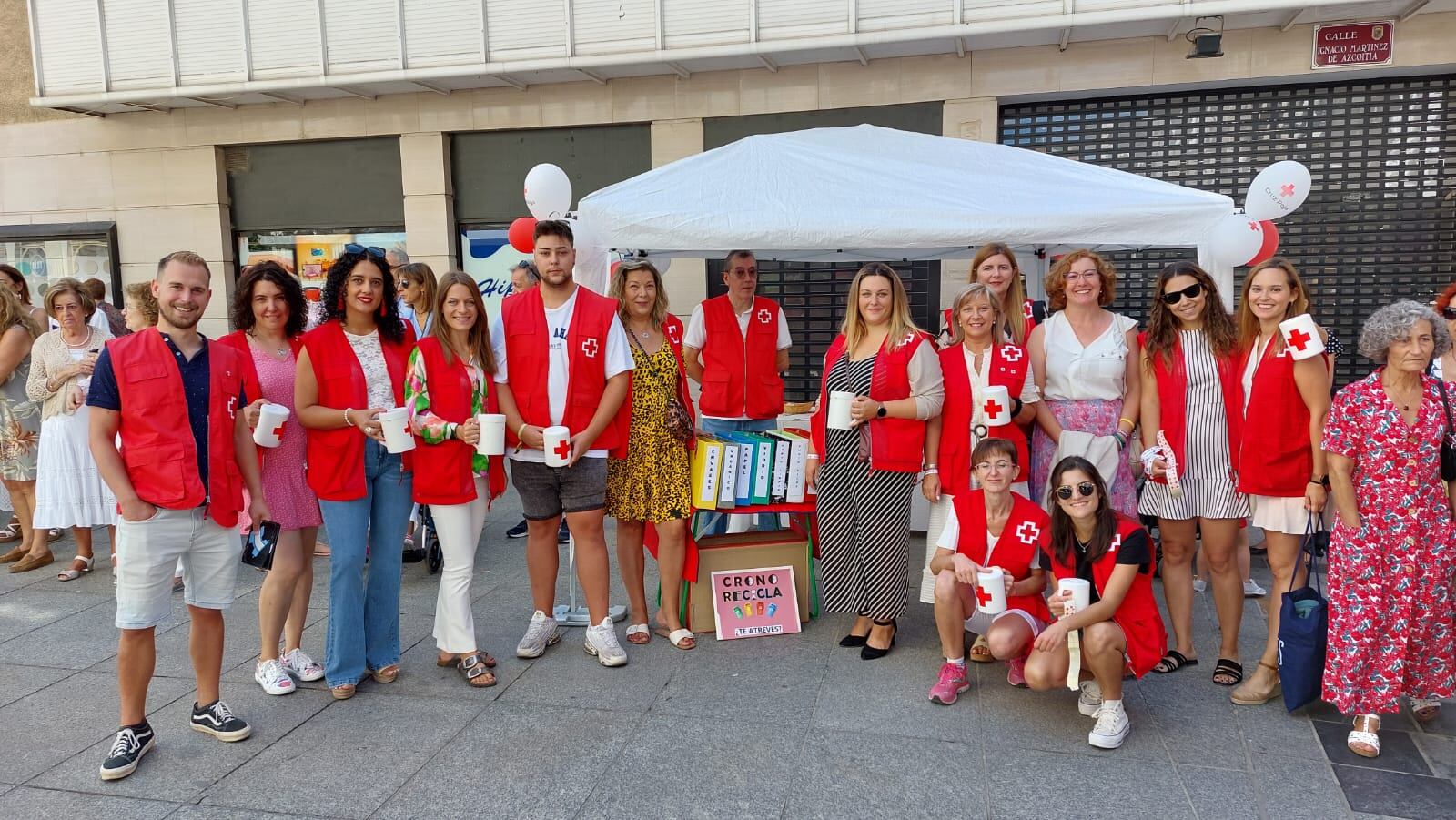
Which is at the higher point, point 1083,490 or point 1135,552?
point 1083,490

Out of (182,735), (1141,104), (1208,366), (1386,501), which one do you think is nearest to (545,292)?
(182,735)

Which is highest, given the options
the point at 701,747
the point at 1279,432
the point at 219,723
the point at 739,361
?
the point at 739,361

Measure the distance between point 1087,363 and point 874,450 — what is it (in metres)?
1.05

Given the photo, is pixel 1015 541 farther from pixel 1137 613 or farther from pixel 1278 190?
pixel 1278 190

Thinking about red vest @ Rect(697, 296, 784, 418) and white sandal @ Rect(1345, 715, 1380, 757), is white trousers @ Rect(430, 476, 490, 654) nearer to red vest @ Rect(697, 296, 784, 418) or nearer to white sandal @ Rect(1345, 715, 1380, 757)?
red vest @ Rect(697, 296, 784, 418)

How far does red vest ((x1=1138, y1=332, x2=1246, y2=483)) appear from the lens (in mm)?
3762

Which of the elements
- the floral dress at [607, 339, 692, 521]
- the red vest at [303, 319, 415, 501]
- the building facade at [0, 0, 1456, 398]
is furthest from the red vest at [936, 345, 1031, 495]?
the building facade at [0, 0, 1456, 398]

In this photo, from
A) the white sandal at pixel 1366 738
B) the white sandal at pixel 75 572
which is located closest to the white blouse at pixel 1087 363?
the white sandal at pixel 1366 738

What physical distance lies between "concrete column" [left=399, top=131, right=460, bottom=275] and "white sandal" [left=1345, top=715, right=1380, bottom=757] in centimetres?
870

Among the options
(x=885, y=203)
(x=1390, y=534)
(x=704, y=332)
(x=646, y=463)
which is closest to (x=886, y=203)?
(x=885, y=203)

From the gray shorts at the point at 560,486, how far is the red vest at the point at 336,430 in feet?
2.31

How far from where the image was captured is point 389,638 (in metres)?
4.00

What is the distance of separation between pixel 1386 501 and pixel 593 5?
791 cm

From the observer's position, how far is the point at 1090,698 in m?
3.46
